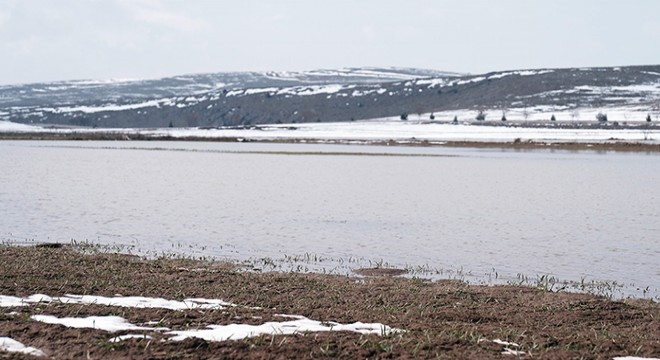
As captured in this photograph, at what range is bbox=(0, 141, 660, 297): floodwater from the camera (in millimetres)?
20641

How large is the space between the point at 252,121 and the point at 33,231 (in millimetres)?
168432

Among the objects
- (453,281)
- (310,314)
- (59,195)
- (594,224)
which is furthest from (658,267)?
(59,195)

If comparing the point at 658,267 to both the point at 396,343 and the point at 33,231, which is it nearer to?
the point at 396,343

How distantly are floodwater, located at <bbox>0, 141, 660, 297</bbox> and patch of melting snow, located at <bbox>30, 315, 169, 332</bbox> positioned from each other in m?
8.59

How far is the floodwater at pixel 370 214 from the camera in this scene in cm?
2064

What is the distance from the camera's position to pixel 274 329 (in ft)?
35.3

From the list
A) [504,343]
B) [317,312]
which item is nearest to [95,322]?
[317,312]

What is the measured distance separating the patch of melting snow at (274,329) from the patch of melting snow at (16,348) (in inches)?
58.3

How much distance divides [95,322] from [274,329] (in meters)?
2.20

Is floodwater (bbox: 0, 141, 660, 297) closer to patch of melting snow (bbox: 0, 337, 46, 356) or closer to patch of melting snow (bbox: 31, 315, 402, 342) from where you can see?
patch of melting snow (bbox: 31, 315, 402, 342)

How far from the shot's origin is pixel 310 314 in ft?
39.5

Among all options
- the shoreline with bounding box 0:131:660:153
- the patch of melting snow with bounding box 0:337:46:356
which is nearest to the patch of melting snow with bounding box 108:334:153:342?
the patch of melting snow with bounding box 0:337:46:356

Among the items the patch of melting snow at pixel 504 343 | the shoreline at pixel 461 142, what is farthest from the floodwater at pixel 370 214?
the shoreline at pixel 461 142

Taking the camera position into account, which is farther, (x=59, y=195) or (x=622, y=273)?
(x=59, y=195)
